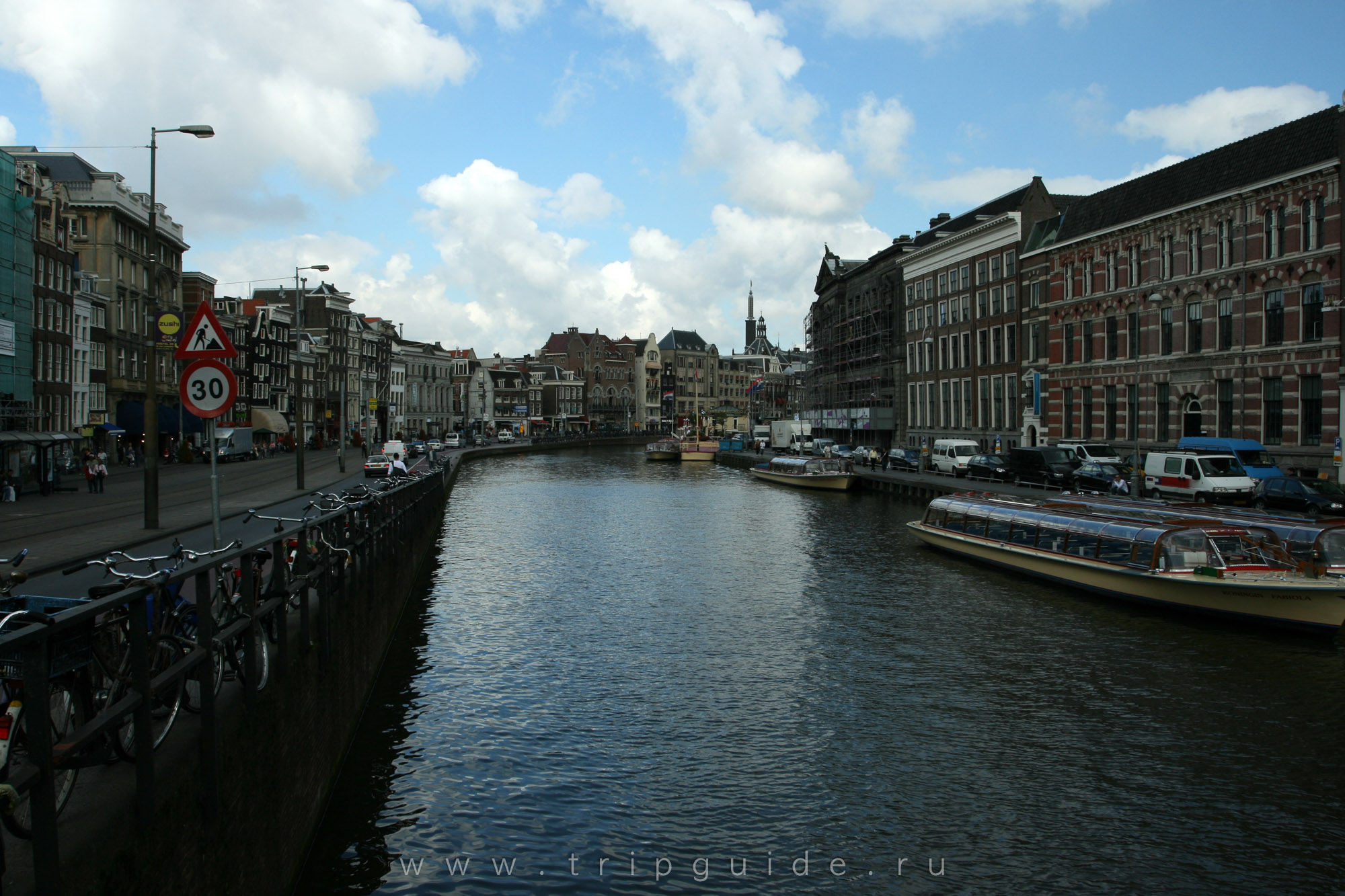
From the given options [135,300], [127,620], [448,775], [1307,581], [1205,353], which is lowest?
[448,775]

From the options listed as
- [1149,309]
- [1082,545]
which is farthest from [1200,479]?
[1149,309]

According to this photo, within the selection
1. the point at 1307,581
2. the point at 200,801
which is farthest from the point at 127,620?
the point at 1307,581

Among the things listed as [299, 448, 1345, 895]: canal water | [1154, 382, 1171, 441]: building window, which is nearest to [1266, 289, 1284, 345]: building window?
[1154, 382, 1171, 441]: building window

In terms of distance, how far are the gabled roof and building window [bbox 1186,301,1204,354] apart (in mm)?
5401

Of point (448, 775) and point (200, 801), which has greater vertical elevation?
point (200, 801)

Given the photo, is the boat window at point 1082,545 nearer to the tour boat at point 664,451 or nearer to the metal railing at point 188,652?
the metal railing at point 188,652

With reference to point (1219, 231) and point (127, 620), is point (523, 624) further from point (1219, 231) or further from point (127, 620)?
point (1219, 231)

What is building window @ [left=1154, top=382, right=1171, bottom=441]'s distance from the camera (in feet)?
176

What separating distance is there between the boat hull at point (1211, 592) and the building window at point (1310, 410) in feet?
77.9

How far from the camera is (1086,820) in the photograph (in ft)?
38.5

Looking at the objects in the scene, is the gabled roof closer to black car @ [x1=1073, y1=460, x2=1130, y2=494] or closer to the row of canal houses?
the row of canal houses

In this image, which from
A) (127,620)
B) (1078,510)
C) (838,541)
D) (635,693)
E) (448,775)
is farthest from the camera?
(838,541)

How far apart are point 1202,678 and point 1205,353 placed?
124ft

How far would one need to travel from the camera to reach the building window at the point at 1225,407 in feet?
159
